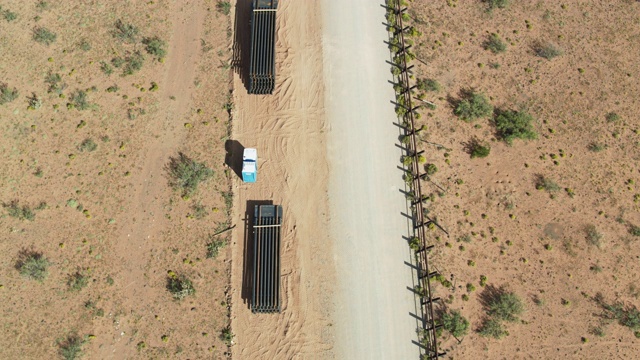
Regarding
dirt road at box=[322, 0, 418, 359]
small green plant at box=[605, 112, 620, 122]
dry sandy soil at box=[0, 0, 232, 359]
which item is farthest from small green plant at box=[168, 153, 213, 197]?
small green plant at box=[605, 112, 620, 122]

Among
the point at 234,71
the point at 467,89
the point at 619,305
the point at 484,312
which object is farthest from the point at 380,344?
the point at 234,71

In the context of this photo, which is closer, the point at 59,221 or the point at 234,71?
the point at 59,221

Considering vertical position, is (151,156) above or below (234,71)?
below

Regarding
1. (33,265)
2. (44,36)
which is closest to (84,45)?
(44,36)

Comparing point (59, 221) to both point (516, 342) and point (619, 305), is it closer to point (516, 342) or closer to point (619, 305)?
point (516, 342)

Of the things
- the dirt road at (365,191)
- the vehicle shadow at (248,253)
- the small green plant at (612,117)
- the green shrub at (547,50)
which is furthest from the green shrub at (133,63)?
→ the small green plant at (612,117)

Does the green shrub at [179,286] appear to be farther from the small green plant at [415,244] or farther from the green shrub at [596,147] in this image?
the green shrub at [596,147]

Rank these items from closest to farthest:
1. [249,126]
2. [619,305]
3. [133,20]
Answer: [619,305] < [249,126] < [133,20]
